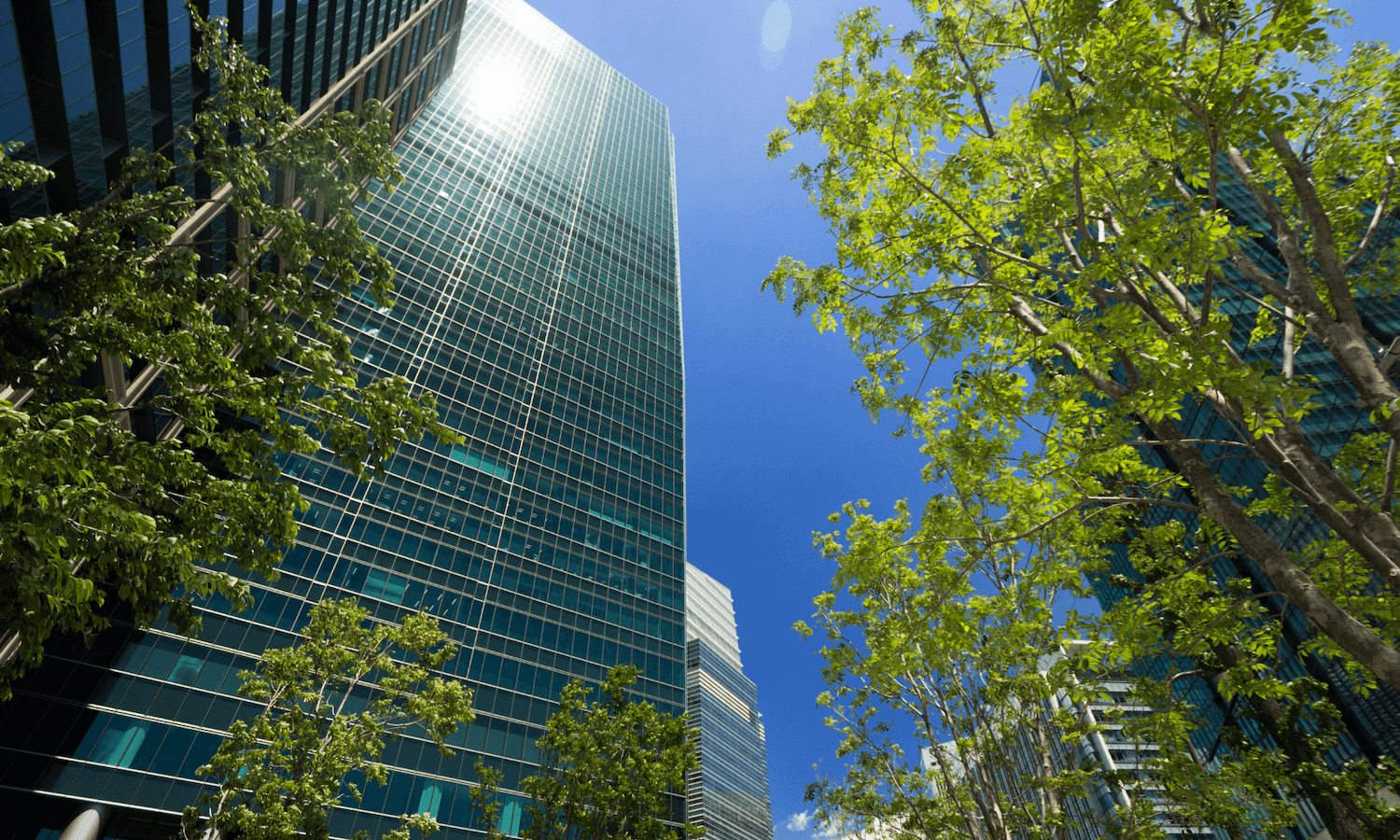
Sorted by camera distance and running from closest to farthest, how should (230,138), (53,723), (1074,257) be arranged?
(1074,257)
(230,138)
(53,723)

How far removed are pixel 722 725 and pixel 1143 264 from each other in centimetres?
13077

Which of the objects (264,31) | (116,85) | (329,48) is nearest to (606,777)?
(116,85)

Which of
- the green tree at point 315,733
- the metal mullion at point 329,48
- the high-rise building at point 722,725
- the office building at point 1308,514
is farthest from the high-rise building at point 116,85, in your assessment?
the high-rise building at point 722,725

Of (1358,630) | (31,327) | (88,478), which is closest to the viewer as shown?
(1358,630)

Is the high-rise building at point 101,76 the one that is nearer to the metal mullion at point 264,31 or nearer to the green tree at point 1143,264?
the metal mullion at point 264,31

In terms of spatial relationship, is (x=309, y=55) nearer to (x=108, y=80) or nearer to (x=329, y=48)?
(x=329, y=48)

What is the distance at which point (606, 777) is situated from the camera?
16.5 m

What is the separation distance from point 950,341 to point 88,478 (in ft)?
30.8

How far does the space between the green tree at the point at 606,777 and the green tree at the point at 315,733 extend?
92.4 inches

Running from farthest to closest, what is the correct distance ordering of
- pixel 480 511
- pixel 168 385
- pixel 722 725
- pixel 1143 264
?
pixel 722 725
pixel 480 511
pixel 168 385
pixel 1143 264

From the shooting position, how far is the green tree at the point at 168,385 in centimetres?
558

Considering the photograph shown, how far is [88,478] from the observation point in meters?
5.81

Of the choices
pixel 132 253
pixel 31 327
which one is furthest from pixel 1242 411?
pixel 31 327

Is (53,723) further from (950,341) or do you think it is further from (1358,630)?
(1358,630)
